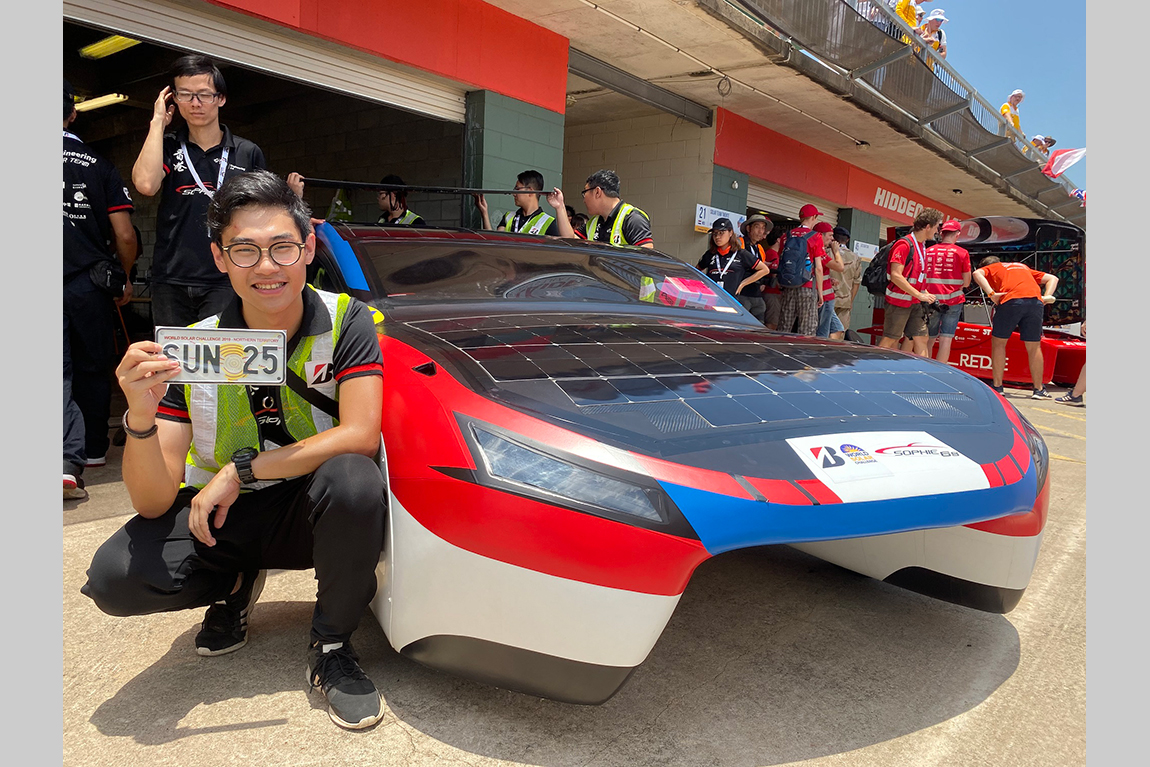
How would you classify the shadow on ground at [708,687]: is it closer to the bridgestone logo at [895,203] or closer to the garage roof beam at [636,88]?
the garage roof beam at [636,88]

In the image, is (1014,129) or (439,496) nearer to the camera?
(439,496)

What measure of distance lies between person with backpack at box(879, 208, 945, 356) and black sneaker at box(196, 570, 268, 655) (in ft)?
20.8

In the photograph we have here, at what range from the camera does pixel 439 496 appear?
148 cm

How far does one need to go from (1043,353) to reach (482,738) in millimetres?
9209

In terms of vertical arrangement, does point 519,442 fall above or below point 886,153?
below

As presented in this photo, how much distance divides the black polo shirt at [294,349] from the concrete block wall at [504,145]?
4.82 m

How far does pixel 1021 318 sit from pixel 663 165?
4.51 m

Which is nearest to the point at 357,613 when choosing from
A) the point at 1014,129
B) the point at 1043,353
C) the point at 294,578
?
the point at 294,578

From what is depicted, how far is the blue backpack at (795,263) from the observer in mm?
7086

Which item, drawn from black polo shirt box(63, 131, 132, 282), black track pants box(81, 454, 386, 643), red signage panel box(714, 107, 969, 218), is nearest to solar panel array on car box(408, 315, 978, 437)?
black track pants box(81, 454, 386, 643)

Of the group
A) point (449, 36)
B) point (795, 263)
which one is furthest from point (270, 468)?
point (795, 263)

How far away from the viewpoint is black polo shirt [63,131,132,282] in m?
3.18

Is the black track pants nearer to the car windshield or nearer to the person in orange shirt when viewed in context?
the car windshield

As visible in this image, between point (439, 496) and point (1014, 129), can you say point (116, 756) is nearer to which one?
point (439, 496)
